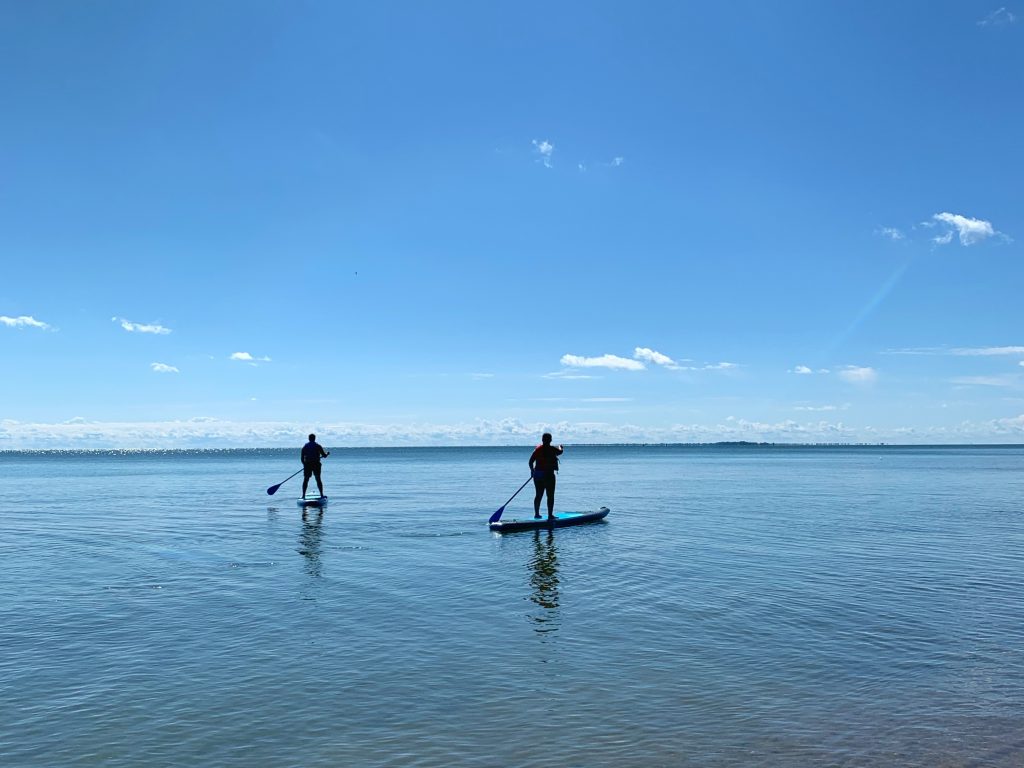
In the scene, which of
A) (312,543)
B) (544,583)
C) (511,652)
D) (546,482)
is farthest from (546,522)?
(511,652)

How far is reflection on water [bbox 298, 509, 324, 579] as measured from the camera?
16.6m

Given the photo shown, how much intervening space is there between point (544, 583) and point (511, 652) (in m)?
5.04

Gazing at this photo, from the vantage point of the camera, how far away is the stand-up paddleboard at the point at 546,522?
23.2 m

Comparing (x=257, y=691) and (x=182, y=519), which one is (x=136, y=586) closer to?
(x=257, y=691)

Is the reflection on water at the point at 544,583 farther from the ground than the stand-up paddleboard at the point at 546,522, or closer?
closer

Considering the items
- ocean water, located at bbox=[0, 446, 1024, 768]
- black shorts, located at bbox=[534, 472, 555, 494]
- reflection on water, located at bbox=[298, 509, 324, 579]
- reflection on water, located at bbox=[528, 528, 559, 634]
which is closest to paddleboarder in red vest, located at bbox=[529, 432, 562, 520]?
black shorts, located at bbox=[534, 472, 555, 494]

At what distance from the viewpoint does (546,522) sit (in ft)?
80.2

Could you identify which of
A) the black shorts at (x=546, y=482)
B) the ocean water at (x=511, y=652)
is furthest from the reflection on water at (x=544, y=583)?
the black shorts at (x=546, y=482)

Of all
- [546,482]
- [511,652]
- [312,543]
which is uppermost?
[546,482]

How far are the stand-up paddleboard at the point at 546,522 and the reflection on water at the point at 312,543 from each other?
5.38 metres

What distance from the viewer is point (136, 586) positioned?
14602 millimetres

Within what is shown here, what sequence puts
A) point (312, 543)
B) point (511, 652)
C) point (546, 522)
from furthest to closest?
point (546, 522) → point (312, 543) → point (511, 652)

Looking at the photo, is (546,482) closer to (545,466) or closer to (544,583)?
(545,466)

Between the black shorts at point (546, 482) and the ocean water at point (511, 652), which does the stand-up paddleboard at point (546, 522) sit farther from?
the ocean water at point (511, 652)
